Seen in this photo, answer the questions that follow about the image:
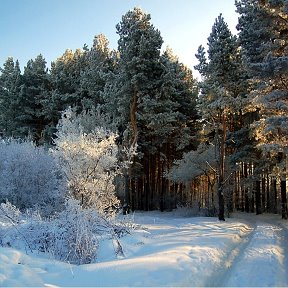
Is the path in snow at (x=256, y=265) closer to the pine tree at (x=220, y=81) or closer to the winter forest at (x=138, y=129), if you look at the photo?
the winter forest at (x=138, y=129)

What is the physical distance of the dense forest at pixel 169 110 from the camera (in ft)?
64.2

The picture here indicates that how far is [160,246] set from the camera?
39.1 feet

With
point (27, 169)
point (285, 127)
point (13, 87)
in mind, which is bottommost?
point (27, 169)

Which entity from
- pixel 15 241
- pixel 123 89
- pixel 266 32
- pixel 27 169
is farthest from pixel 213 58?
pixel 15 241

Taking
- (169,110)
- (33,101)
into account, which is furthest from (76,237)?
(33,101)

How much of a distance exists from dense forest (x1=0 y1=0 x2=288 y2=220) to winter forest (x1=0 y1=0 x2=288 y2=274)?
0.35ft

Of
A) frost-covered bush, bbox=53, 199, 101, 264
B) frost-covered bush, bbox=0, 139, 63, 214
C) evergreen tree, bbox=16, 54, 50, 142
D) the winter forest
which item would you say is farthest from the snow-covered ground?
evergreen tree, bbox=16, 54, 50, 142

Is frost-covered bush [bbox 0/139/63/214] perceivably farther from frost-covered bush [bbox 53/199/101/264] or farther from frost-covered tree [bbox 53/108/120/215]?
frost-covered bush [bbox 53/199/101/264]

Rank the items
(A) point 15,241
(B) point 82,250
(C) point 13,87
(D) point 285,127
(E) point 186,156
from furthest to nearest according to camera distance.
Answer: (C) point 13,87
(E) point 186,156
(D) point 285,127
(A) point 15,241
(B) point 82,250

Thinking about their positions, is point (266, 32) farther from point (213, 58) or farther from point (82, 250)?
point (82, 250)

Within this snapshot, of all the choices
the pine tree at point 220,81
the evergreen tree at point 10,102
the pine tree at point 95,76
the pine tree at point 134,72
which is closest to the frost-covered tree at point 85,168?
the pine tree at point 220,81

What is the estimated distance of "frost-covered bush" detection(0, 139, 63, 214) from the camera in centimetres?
2273

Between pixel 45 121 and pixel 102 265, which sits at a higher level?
pixel 45 121

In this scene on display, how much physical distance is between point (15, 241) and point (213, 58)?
19.1 metres
